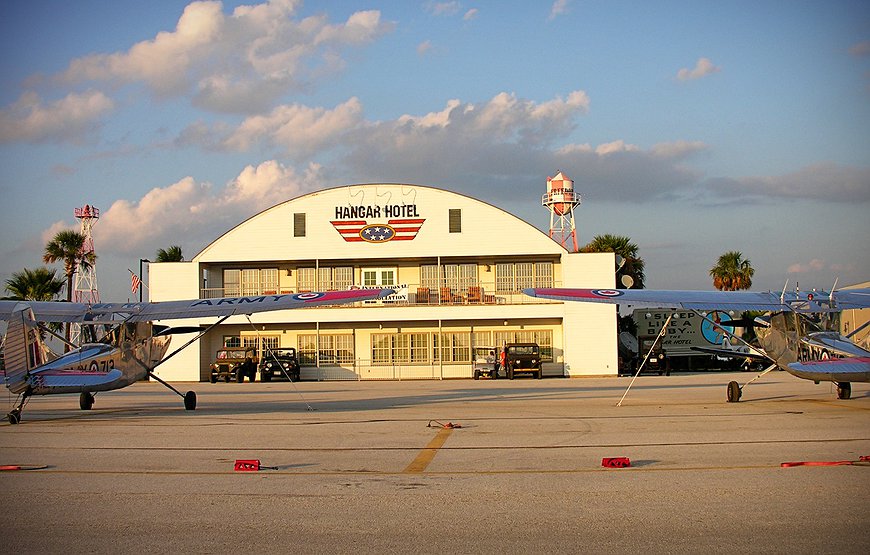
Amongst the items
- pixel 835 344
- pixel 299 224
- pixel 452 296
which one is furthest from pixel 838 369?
pixel 299 224

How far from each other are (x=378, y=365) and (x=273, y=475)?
3447cm

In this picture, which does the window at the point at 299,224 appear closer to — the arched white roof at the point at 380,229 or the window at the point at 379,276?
the arched white roof at the point at 380,229

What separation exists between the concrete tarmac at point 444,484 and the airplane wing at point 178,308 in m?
2.93

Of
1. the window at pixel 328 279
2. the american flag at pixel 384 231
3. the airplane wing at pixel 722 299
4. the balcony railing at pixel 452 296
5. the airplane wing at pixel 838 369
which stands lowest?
the airplane wing at pixel 838 369

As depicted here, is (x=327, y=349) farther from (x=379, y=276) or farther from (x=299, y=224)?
(x=299, y=224)

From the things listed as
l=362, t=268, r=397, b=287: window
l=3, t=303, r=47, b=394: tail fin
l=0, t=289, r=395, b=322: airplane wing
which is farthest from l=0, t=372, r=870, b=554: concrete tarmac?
l=362, t=268, r=397, b=287: window

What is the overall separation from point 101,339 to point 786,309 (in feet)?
55.9

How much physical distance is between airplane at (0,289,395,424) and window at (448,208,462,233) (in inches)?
922

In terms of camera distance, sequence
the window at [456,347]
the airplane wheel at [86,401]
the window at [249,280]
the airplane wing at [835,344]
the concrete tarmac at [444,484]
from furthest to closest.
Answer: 1. the window at [249,280]
2. the window at [456,347]
3. the airplane wheel at [86,401]
4. the airplane wing at [835,344]
5. the concrete tarmac at [444,484]

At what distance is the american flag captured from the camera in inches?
1731

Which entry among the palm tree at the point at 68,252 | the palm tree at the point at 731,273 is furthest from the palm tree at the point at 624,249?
the palm tree at the point at 68,252

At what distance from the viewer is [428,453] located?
1250 centimetres

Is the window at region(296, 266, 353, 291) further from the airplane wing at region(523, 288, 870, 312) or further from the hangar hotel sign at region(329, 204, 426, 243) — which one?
the airplane wing at region(523, 288, 870, 312)

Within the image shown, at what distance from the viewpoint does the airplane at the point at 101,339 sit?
17625 millimetres
